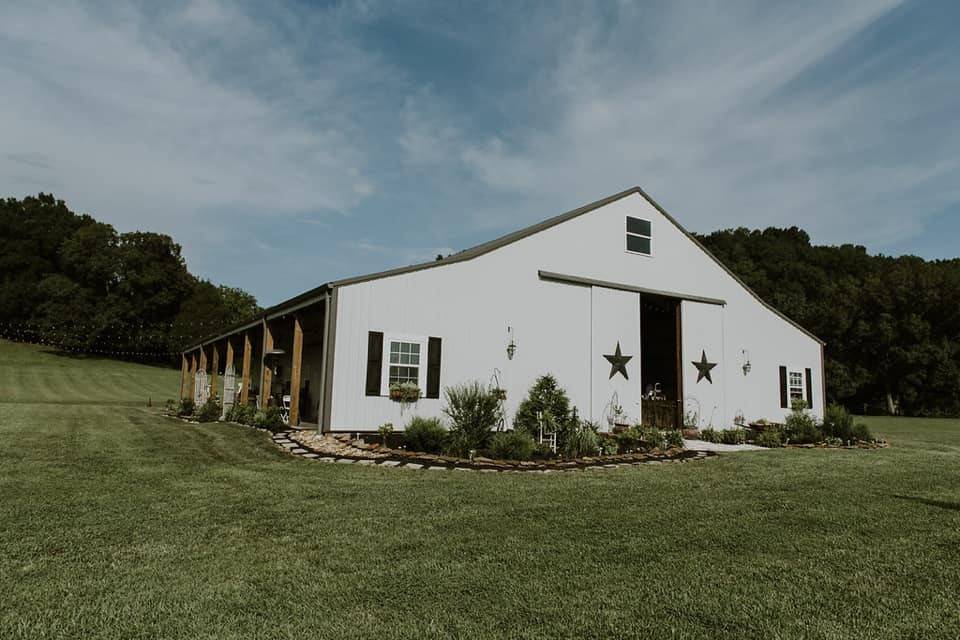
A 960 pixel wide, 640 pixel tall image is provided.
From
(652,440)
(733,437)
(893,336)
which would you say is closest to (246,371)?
(652,440)

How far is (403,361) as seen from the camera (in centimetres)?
1159

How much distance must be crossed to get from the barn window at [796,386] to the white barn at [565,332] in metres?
0.04

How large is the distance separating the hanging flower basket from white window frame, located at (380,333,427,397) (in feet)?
0.36

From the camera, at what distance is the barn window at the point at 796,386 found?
1791 centimetres

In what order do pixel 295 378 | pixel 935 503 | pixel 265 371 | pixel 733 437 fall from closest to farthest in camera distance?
pixel 935 503, pixel 295 378, pixel 733 437, pixel 265 371

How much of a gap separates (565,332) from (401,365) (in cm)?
433

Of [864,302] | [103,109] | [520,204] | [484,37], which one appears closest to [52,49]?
[103,109]

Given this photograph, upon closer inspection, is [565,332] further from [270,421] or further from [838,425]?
[838,425]

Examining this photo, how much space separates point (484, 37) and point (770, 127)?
7810 mm

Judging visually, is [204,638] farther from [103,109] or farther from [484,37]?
[103,109]

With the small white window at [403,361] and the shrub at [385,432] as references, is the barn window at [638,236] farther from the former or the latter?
the shrub at [385,432]

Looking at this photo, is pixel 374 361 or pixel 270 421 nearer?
pixel 374 361

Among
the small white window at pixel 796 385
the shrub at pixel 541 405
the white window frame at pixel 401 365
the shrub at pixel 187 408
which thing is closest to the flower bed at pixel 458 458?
the white window frame at pixel 401 365

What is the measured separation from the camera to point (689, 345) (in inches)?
629
